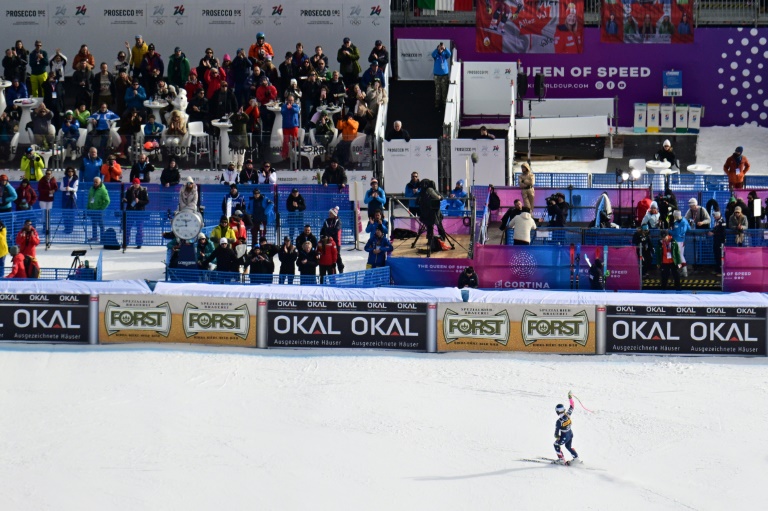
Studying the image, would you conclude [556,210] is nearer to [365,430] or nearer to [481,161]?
[481,161]

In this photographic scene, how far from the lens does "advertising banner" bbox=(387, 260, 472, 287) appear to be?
28703 mm

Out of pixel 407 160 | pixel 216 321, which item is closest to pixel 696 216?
pixel 407 160

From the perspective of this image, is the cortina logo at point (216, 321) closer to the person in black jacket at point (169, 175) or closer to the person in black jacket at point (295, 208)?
the person in black jacket at point (295, 208)

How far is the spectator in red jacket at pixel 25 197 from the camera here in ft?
106

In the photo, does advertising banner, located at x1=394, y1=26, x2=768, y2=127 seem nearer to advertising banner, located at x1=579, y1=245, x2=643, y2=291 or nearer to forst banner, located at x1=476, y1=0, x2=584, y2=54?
forst banner, located at x1=476, y1=0, x2=584, y2=54

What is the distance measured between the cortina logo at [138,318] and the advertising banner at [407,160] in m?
9.85

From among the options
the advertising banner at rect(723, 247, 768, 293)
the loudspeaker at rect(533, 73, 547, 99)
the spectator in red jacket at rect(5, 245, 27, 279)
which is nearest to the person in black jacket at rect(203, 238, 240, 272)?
the spectator in red jacket at rect(5, 245, 27, 279)

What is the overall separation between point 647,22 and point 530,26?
9.16 feet

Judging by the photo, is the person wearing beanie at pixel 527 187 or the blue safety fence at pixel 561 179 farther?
the blue safety fence at pixel 561 179

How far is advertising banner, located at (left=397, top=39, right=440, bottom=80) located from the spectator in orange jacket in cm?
879

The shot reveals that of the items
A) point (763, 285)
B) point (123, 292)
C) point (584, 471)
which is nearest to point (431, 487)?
point (584, 471)

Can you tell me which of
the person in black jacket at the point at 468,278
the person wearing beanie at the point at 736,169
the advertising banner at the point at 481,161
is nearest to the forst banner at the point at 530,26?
the advertising banner at the point at 481,161

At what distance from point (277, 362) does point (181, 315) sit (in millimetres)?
1764

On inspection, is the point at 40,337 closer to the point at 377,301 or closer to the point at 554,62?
the point at 377,301
